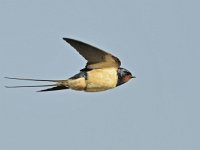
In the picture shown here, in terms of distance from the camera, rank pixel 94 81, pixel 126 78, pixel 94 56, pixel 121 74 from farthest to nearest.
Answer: pixel 126 78 < pixel 121 74 < pixel 94 81 < pixel 94 56

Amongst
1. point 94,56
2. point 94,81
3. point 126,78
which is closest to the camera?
point 94,56

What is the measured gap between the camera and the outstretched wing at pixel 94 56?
7098mm

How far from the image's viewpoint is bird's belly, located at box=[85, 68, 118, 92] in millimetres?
7777

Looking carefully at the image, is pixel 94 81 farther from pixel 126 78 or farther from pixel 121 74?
pixel 126 78

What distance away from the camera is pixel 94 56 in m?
7.59

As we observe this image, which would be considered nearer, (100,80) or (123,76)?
(100,80)

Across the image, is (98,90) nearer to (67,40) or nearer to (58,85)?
(58,85)

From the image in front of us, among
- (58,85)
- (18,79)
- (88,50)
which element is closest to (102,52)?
(88,50)

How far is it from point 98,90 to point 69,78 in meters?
0.44

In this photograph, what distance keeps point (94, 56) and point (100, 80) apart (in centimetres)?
40

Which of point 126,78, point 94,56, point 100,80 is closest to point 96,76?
point 100,80

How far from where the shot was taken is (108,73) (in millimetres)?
7961

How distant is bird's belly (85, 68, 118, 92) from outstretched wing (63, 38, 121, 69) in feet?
0.28

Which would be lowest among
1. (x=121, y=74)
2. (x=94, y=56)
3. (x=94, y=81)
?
(x=94, y=81)
